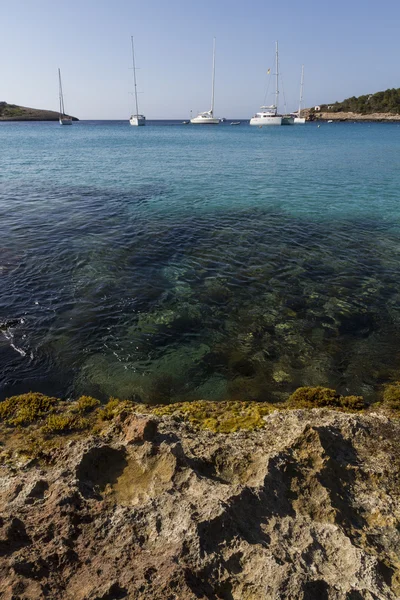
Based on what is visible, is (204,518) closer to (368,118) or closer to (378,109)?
(368,118)

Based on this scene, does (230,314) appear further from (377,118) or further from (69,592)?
(377,118)

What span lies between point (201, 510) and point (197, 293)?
10.8 meters

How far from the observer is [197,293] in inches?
595

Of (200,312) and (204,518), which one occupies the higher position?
(204,518)

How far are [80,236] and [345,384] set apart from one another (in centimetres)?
1740

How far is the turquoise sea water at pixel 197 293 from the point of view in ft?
34.8

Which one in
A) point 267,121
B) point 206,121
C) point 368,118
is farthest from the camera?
point 206,121

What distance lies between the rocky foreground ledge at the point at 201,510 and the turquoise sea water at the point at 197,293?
291 cm

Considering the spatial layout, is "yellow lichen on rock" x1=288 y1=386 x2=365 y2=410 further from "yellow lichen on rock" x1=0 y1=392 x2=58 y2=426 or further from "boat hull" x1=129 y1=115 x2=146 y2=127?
"boat hull" x1=129 y1=115 x2=146 y2=127

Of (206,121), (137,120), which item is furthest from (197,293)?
(206,121)

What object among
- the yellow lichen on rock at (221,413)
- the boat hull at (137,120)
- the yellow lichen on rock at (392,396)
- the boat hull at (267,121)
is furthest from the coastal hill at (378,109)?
the yellow lichen on rock at (221,413)

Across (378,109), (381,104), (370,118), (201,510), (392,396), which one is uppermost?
(381,104)

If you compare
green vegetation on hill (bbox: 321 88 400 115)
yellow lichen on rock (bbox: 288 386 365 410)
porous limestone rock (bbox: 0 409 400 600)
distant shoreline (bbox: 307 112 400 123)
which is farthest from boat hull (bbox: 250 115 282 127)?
porous limestone rock (bbox: 0 409 400 600)

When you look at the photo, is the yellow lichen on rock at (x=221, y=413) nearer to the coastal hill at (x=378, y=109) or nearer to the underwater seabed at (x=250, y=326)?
the underwater seabed at (x=250, y=326)
